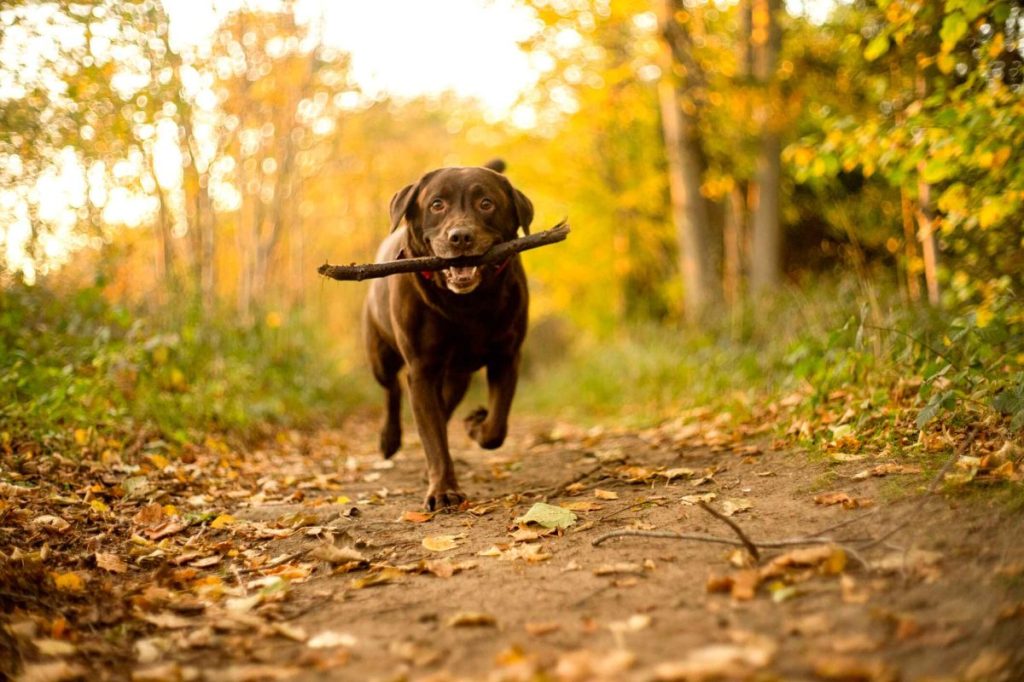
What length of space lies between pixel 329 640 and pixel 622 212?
13804 mm

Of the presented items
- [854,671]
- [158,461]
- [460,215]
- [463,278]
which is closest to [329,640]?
[854,671]

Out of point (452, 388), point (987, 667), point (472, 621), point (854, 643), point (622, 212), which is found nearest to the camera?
point (987, 667)

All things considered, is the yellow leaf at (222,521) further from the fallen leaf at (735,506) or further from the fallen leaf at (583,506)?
the fallen leaf at (735,506)

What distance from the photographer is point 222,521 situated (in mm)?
4098

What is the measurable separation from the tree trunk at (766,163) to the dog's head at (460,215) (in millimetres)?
6343

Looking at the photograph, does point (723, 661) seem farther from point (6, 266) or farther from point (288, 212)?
point (288, 212)

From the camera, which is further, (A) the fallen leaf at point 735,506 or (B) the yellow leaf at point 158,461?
(B) the yellow leaf at point 158,461

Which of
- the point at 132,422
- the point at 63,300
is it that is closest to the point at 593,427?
the point at 132,422

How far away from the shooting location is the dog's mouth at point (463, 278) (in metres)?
4.22

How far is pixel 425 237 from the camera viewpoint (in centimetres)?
457

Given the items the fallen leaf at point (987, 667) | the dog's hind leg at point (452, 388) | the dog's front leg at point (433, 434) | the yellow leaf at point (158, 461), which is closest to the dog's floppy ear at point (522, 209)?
the dog's front leg at point (433, 434)

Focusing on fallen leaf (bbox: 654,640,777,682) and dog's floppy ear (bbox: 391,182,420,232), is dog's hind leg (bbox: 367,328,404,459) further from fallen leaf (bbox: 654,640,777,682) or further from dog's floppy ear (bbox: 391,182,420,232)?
fallen leaf (bbox: 654,640,777,682)

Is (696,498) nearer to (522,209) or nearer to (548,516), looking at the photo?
(548,516)

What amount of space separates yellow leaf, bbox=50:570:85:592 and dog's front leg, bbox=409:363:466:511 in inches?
68.8
